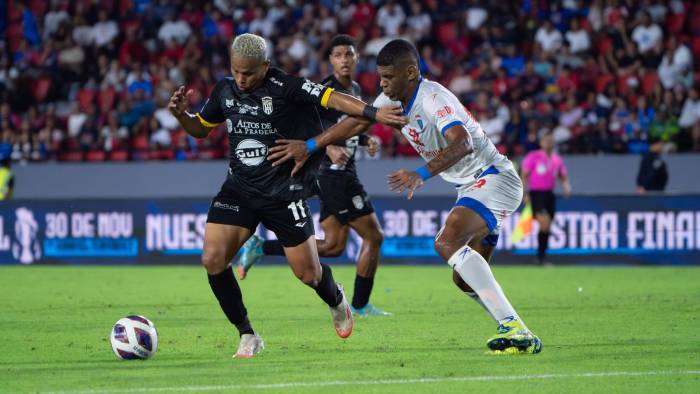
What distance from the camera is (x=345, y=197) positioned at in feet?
36.3

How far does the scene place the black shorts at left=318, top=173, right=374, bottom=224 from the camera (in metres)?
11.0

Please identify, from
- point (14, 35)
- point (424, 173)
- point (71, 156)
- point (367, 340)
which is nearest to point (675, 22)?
point (71, 156)

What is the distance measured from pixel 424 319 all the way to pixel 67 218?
36.2ft

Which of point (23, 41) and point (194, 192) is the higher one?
point (23, 41)

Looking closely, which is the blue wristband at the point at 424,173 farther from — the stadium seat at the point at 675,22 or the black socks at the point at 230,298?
the stadium seat at the point at 675,22

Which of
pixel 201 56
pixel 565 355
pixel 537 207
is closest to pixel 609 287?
pixel 537 207

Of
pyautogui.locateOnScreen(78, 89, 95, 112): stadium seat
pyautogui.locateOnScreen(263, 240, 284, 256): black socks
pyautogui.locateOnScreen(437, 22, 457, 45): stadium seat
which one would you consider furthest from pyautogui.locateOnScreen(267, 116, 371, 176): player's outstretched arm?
pyautogui.locateOnScreen(78, 89, 95, 112): stadium seat

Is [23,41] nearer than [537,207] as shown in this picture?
No

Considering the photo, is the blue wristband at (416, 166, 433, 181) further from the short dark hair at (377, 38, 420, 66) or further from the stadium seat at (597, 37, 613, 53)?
the stadium seat at (597, 37, 613, 53)

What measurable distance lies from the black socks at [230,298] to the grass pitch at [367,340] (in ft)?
0.84

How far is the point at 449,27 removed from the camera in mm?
23672

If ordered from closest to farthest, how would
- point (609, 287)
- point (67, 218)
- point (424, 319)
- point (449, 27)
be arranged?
point (424, 319)
point (609, 287)
point (67, 218)
point (449, 27)

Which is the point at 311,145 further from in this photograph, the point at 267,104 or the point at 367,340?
the point at 367,340

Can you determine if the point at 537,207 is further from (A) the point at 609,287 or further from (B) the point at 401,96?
(B) the point at 401,96
